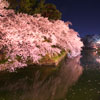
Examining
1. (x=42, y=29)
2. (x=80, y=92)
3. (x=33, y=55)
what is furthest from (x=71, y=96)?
(x=42, y=29)

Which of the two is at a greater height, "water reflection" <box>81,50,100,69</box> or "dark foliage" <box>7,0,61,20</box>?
"dark foliage" <box>7,0,61,20</box>

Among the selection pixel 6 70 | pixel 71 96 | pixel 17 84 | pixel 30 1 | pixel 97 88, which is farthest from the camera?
pixel 30 1

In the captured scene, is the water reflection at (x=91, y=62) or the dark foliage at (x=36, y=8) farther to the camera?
the dark foliage at (x=36, y=8)

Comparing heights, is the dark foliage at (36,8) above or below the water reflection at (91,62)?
above

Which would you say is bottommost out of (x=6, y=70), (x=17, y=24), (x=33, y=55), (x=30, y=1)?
(x=6, y=70)

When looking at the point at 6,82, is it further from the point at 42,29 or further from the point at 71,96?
the point at 42,29

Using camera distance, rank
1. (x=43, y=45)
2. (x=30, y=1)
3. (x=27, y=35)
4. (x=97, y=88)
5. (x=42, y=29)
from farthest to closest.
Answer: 1. (x=30, y=1)
2. (x=42, y=29)
3. (x=43, y=45)
4. (x=27, y=35)
5. (x=97, y=88)

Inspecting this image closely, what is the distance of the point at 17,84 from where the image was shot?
449 inches

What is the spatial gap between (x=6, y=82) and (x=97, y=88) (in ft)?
22.7

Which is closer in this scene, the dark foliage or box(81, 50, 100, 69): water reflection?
box(81, 50, 100, 69): water reflection

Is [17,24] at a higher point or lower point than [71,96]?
higher

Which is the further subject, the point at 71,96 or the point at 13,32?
the point at 13,32

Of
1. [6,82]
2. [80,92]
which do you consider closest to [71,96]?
[80,92]

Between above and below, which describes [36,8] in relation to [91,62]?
above
